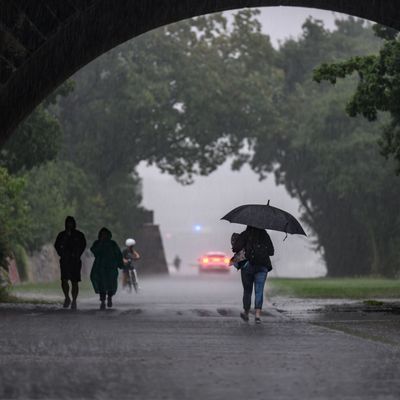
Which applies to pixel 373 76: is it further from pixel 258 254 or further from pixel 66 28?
pixel 66 28

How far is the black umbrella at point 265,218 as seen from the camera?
20.2 m

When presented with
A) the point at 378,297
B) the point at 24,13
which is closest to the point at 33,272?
the point at 378,297

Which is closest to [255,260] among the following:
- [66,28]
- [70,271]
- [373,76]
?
[66,28]

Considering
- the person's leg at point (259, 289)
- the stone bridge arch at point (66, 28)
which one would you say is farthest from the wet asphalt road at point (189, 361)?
the stone bridge arch at point (66, 28)

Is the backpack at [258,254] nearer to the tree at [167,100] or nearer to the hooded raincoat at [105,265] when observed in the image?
the hooded raincoat at [105,265]

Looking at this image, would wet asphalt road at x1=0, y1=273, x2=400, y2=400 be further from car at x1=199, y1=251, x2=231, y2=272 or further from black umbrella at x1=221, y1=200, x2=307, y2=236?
car at x1=199, y1=251, x2=231, y2=272

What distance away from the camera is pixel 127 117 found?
212ft

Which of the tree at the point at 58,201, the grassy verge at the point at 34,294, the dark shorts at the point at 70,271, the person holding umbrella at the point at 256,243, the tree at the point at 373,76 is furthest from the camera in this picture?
the tree at the point at 58,201

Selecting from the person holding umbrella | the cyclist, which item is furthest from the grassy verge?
the person holding umbrella

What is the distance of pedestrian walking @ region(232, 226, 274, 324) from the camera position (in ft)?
66.8

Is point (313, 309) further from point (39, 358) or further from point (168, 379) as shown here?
point (168, 379)

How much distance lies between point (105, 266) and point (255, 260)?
6290 mm

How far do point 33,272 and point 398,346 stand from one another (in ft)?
141

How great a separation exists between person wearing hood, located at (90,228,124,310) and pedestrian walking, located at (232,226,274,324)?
5.64m
